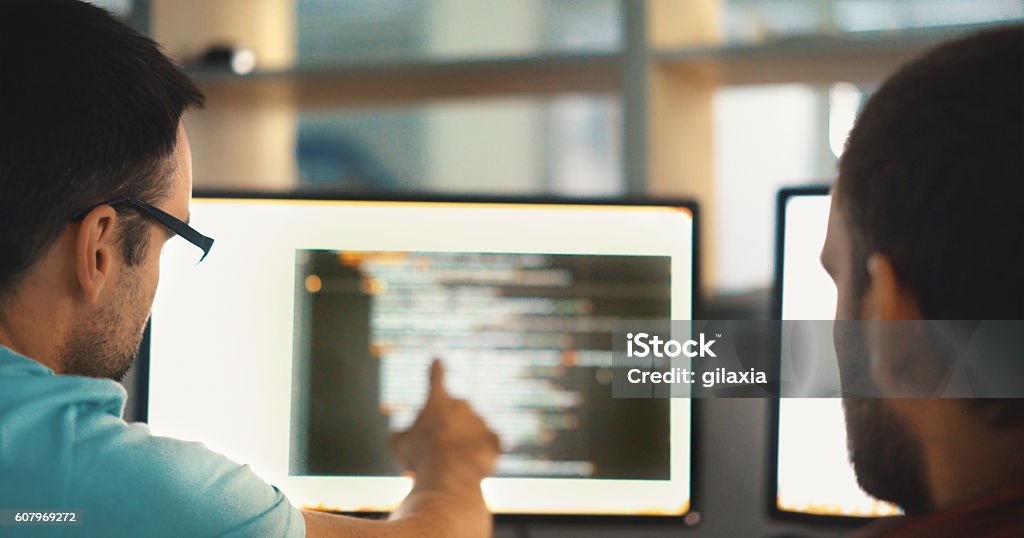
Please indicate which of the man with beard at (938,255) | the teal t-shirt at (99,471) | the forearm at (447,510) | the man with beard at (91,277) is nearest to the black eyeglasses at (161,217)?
the man with beard at (91,277)

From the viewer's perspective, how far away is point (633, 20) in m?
1.11

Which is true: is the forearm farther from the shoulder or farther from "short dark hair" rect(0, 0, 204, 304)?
"short dark hair" rect(0, 0, 204, 304)

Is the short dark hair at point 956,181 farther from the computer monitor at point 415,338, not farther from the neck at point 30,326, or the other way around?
the neck at point 30,326

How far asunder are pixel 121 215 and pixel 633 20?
2.27ft

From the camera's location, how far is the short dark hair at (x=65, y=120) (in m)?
0.58

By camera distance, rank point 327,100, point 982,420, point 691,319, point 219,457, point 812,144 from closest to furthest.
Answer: point 982,420, point 219,457, point 691,319, point 327,100, point 812,144

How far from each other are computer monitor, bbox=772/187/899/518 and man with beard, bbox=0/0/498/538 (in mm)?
386

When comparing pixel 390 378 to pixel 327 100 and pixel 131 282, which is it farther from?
pixel 327 100

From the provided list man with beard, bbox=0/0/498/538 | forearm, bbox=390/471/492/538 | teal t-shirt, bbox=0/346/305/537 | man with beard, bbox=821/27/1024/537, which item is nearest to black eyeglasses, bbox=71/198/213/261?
man with beard, bbox=0/0/498/538

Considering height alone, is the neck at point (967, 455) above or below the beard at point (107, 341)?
below

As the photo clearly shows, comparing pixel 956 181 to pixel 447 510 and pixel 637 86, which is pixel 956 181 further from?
pixel 637 86

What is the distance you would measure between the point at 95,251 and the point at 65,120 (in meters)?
0.09

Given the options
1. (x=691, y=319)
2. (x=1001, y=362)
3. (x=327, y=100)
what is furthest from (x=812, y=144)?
(x=1001, y=362)

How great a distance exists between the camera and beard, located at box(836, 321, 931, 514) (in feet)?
1.66
